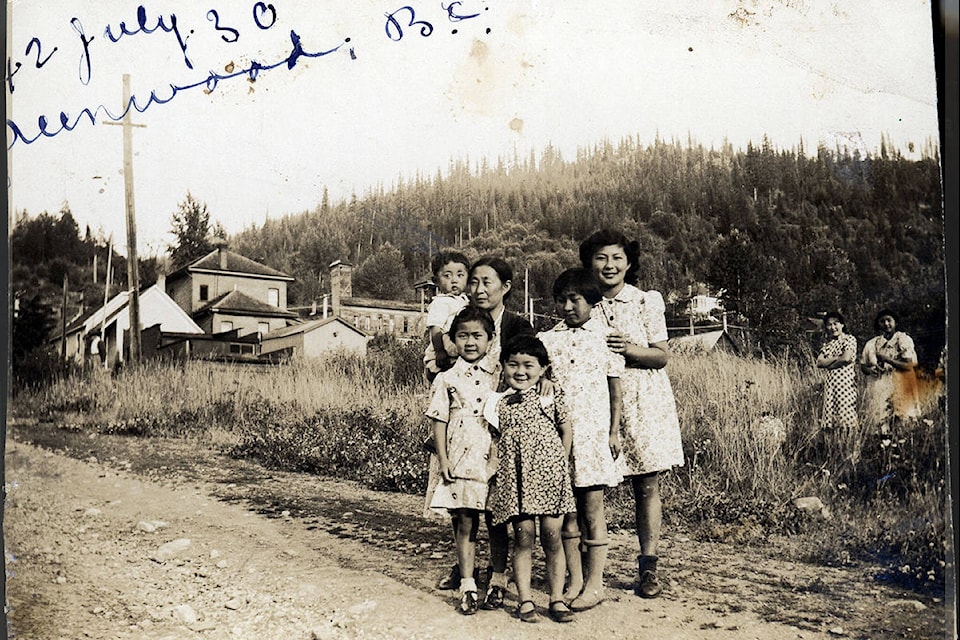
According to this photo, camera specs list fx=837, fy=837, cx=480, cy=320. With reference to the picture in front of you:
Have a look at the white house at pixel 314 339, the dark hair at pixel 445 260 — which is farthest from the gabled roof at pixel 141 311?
the dark hair at pixel 445 260

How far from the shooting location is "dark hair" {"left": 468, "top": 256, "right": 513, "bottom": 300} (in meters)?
4.43

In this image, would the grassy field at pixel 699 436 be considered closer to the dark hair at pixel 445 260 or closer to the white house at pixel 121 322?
the white house at pixel 121 322

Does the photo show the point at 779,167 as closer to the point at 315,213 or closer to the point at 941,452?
the point at 941,452

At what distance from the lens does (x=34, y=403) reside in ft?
15.6

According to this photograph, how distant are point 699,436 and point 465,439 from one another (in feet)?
4.21

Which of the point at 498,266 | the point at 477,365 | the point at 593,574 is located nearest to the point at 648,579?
the point at 593,574

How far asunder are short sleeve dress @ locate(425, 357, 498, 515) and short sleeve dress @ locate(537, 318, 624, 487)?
359 millimetres

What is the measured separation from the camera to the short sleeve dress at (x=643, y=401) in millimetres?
4320

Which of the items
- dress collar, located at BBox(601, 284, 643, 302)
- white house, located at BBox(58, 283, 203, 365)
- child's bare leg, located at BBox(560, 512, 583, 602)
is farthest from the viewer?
white house, located at BBox(58, 283, 203, 365)

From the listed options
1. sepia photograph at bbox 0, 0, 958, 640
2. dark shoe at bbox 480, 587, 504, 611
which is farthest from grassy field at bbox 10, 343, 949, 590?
dark shoe at bbox 480, 587, 504, 611

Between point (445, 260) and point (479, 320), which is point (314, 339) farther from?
point (479, 320)

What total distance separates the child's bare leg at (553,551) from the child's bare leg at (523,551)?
59 millimetres

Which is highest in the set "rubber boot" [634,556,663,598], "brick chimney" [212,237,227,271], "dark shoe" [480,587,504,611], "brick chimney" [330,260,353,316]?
"brick chimney" [212,237,227,271]

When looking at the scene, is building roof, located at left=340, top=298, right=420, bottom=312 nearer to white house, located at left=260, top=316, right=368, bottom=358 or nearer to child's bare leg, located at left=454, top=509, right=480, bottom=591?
white house, located at left=260, top=316, right=368, bottom=358
